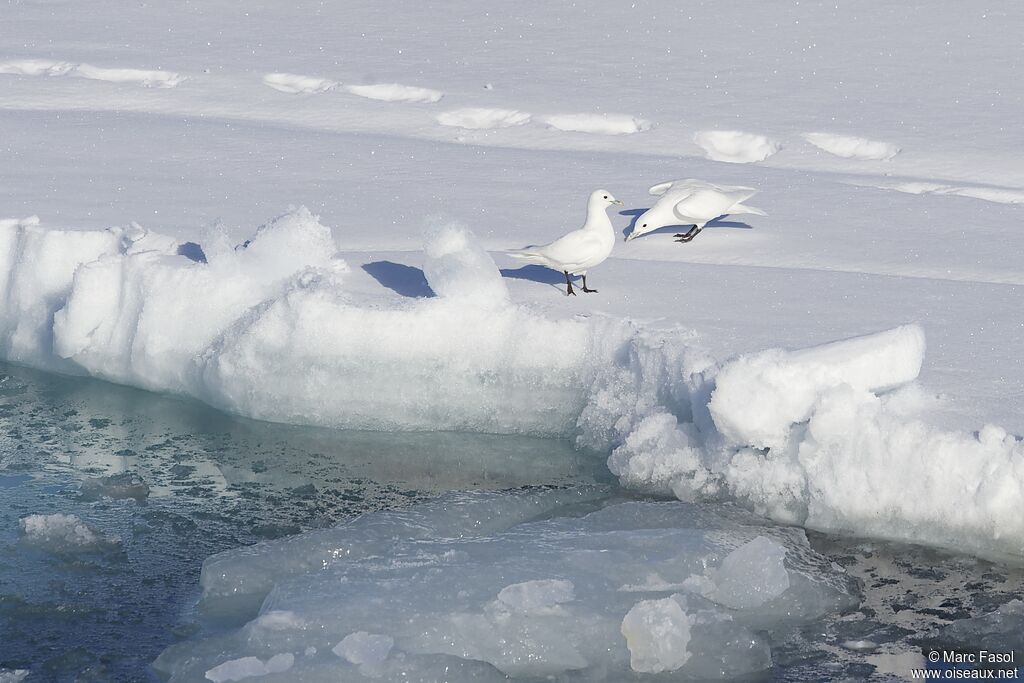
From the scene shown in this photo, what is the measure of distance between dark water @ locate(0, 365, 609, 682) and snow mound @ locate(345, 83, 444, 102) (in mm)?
6194

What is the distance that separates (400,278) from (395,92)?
19.9 feet

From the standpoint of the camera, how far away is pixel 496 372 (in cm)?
→ 691

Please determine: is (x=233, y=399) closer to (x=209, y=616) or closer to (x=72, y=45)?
(x=209, y=616)

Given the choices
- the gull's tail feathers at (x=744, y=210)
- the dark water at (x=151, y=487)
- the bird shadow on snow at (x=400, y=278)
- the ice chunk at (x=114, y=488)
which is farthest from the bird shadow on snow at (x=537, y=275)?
the ice chunk at (x=114, y=488)

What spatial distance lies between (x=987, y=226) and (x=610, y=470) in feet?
13.5

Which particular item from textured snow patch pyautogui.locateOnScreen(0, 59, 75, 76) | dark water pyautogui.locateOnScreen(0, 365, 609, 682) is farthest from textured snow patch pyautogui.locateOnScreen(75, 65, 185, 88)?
dark water pyautogui.locateOnScreen(0, 365, 609, 682)

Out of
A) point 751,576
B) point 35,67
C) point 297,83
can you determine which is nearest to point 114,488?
point 751,576

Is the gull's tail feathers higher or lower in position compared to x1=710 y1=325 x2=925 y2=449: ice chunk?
higher

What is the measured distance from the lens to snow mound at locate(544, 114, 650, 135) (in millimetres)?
12219

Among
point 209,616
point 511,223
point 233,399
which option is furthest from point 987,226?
point 209,616

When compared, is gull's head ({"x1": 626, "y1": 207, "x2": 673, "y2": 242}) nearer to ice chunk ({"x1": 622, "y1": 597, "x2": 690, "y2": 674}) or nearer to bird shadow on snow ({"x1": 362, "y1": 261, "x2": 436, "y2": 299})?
bird shadow on snow ({"x1": 362, "y1": 261, "x2": 436, "y2": 299})

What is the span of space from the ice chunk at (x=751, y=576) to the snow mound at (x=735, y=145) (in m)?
6.50

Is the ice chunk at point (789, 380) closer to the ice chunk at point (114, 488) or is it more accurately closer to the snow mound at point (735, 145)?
the ice chunk at point (114, 488)

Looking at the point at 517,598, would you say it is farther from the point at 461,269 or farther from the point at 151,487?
the point at 461,269
